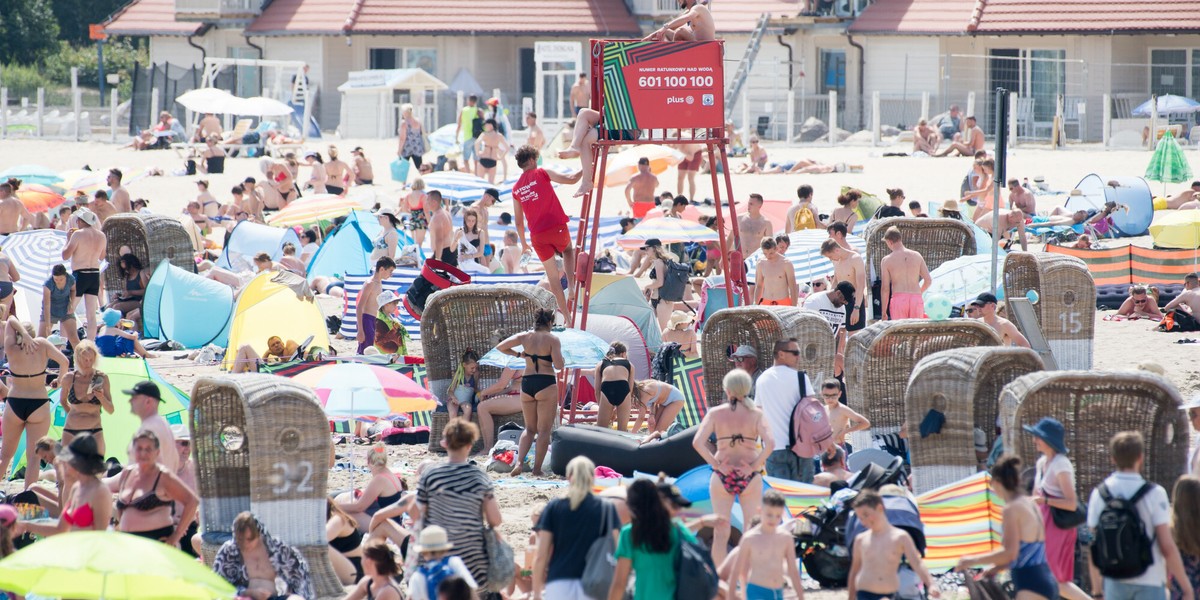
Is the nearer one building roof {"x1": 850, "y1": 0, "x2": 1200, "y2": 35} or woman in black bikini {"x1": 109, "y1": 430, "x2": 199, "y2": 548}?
woman in black bikini {"x1": 109, "y1": 430, "x2": 199, "y2": 548}

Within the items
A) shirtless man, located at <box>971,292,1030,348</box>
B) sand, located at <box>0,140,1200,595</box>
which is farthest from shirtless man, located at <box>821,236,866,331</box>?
sand, located at <box>0,140,1200,595</box>

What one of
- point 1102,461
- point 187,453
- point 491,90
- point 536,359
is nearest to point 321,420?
point 187,453

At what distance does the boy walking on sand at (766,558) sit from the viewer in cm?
655

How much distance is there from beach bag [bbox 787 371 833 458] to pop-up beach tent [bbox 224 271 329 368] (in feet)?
19.6

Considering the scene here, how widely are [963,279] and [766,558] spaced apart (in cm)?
Result: 615

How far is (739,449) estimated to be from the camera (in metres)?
7.64

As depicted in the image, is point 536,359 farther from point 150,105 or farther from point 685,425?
point 150,105

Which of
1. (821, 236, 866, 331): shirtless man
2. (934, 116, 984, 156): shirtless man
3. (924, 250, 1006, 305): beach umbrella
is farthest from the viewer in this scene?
(934, 116, 984, 156): shirtless man

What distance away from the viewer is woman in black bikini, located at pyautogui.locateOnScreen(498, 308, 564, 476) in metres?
9.82

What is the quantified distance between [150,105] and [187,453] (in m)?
26.8

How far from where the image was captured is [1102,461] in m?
7.73

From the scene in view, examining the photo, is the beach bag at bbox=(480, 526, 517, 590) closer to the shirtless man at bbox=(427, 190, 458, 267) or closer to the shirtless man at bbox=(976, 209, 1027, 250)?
the shirtless man at bbox=(427, 190, 458, 267)

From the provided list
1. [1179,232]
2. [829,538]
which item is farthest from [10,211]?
[1179,232]

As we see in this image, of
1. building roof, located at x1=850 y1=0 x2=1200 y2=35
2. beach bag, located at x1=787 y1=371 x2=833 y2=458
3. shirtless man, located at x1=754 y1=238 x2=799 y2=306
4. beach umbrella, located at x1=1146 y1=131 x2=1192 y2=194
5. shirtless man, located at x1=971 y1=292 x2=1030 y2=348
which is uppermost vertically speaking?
building roof, located at x1=850 y1=0 x2=1200 y2=35
